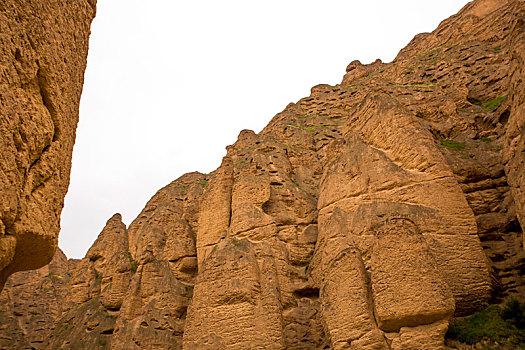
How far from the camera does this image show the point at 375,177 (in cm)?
1852

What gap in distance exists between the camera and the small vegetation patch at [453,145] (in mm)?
19780

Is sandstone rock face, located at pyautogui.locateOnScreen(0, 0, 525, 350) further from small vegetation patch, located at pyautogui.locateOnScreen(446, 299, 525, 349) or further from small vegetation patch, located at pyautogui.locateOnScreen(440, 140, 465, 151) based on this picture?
small vegetation patch, located at pyautogui.locateOnScreen(446, 299, 525, 349)

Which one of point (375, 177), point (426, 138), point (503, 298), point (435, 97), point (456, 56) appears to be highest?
point (456, 56)

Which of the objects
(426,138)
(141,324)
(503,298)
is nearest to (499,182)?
(426,138)

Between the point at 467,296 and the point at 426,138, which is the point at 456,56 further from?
the point at 467,296

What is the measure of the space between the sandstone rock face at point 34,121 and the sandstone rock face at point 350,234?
11265mm

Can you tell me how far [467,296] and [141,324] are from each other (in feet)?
58.1

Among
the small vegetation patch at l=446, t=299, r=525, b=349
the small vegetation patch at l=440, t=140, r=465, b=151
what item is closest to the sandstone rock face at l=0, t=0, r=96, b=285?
the small vegetation patch at l=446, t=299, r=525, b=349

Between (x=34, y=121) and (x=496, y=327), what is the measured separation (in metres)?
15.2

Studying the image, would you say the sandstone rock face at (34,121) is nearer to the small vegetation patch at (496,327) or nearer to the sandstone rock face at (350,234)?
the sandstone rock face at (350,234)

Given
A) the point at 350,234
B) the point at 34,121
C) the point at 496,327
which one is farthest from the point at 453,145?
the point at 34,121

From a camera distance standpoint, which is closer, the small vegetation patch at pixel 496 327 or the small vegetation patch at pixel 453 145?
the small vegetation patch at pixel 496 327

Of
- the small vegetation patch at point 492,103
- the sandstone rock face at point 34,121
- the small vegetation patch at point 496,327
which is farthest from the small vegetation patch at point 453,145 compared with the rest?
the sandstone rock face at point 34,121

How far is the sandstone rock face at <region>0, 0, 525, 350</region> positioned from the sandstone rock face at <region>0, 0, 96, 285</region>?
11265 mm
